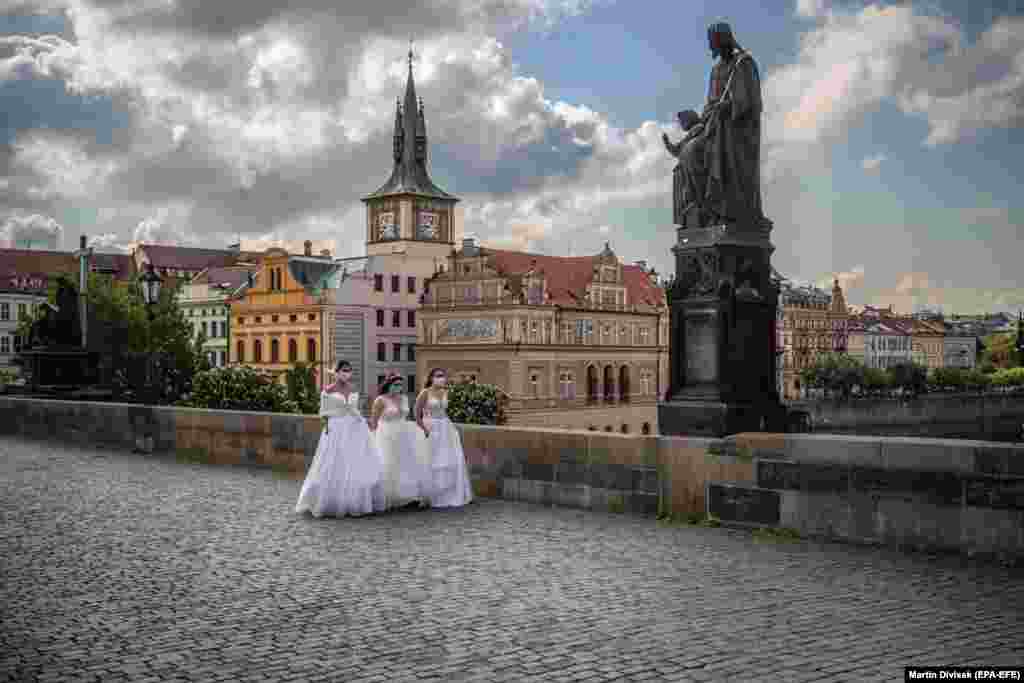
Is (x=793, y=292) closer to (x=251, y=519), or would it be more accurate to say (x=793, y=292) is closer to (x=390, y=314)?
(x=390, y=314)

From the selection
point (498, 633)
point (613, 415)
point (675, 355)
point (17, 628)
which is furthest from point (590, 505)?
point (613, 415)

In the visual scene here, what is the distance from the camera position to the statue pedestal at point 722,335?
11.6 metres

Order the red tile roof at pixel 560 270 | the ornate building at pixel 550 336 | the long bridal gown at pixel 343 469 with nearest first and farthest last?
1. the long bridal gown at pixel 343 469
2. the ornate building at pixel 550 336
3. the red tile roof at pixel 560 270

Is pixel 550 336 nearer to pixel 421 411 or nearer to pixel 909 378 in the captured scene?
pixel 909 378

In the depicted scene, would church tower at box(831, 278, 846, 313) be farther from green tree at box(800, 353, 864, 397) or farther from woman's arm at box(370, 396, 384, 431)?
woman's arm at box(370, 396, 384, 431)

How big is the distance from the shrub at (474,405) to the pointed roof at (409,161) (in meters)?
71.8

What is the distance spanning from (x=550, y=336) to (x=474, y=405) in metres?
49.3

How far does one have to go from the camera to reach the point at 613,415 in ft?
296

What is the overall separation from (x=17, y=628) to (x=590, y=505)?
20.2ft

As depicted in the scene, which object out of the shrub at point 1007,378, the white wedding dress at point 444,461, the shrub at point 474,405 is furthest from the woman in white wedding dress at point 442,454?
the shrub at point 1007,378

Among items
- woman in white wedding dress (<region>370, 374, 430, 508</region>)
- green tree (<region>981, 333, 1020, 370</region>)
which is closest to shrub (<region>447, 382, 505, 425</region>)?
woman in white wedding dress (<region>370, 374, 430, 508</region>)

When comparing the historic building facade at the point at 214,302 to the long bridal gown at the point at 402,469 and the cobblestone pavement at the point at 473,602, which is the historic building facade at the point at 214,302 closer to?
the long bridal gown at the point at 402,469

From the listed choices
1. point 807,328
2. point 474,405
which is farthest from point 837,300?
point 474,405

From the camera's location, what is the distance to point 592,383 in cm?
9044
